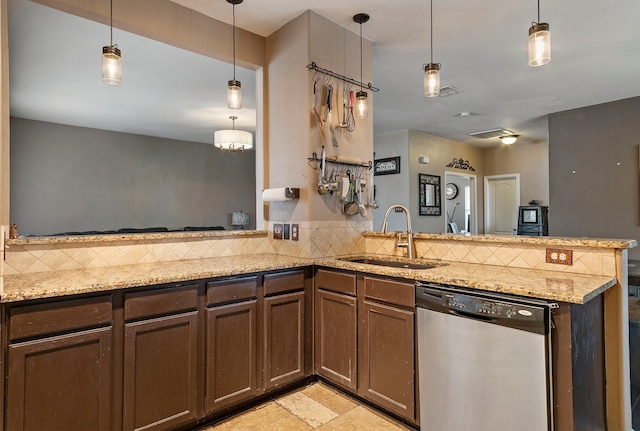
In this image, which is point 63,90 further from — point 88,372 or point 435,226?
point 435,226

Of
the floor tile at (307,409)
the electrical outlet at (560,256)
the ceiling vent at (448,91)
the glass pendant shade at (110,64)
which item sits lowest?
the floor tile at (307,409)

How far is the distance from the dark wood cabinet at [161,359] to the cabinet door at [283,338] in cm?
46

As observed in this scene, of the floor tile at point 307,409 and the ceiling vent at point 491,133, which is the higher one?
the ceiling vent at point 491,133

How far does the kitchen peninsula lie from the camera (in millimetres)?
1614

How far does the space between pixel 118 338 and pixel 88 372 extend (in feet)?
0.58

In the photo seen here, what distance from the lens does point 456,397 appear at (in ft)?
5.67

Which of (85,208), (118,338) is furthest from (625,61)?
(85,208)

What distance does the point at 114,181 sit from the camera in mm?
6496

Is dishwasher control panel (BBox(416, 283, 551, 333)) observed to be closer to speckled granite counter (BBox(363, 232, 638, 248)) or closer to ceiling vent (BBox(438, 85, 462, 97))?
speckled granite counter (BBox(363, 232, 638, 248))

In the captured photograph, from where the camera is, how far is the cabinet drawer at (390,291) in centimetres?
195

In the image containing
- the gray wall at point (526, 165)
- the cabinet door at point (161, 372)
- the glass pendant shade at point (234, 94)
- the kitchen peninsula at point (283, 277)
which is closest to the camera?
the kitchen peninsula at point (283, 277)

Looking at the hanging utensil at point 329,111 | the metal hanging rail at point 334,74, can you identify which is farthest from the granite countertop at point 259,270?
the metal hanging rail at point 334,74

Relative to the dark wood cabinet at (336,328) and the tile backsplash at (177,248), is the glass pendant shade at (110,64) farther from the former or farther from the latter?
the dark wood cabinet at (336,328)

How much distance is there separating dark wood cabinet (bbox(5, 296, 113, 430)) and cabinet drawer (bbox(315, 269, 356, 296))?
125 cm
